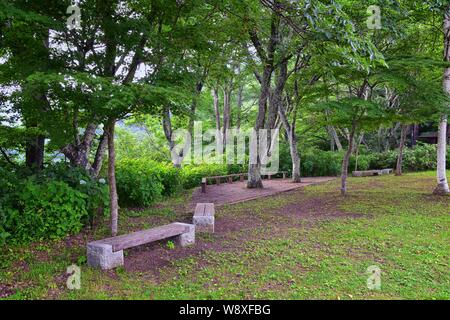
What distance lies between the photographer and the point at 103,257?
3.77 m

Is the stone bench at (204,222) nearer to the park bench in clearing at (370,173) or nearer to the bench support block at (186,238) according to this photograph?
the bench support block at (186,238)

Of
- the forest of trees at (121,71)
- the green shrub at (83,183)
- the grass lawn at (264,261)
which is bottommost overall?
the grass lawn at (264,261)

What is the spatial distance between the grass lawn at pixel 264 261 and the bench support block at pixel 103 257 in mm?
95

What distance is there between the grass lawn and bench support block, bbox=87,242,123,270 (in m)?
0.10

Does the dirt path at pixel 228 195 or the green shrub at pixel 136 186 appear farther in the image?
the dirt path at pixel 228 195

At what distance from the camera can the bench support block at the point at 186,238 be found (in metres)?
4.68

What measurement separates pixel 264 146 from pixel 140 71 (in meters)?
6.72

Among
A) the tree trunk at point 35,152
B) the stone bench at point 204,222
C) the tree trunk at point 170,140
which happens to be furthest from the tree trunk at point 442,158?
the tree trunk at point 35,152

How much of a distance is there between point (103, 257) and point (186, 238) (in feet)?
4.20

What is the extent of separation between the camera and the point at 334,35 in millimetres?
4074

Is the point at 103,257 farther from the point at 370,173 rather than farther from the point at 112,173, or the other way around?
the point at 370,173

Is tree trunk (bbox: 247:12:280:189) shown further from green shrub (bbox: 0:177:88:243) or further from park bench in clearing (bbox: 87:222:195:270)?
park bench in clearing (bbox: 87:222:195:270)
